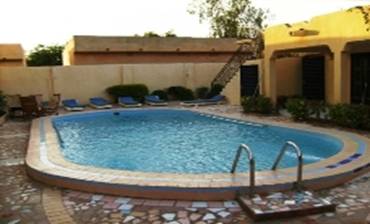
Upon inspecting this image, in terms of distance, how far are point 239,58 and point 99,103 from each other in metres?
8.45

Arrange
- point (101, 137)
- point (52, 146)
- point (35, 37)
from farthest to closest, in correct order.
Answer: point (35, 37), point (101, 137), point (52, 146)

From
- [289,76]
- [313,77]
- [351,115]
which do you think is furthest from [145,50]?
[351,115]

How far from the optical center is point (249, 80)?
2036cm

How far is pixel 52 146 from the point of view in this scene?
10570 millimetres

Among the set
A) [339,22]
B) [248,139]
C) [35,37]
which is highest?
[35,37]

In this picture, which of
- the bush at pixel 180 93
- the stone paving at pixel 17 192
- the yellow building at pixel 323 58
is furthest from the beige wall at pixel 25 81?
the yellow building at pixel 323 58

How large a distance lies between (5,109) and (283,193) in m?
15.5

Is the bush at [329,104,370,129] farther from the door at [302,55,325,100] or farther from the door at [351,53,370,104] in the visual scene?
the door at [302,55,325,100]

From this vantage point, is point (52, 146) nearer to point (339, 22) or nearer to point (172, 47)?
point (339, 22)

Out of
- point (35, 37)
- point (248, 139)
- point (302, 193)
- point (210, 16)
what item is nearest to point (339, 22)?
point (248, 139)

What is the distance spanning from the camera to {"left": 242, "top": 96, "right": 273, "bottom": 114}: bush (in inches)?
685

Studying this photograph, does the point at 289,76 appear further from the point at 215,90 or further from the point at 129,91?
the point at 129,91

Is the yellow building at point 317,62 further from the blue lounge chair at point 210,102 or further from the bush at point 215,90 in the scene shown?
the bush at point 215,90

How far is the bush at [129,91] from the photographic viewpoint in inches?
955
